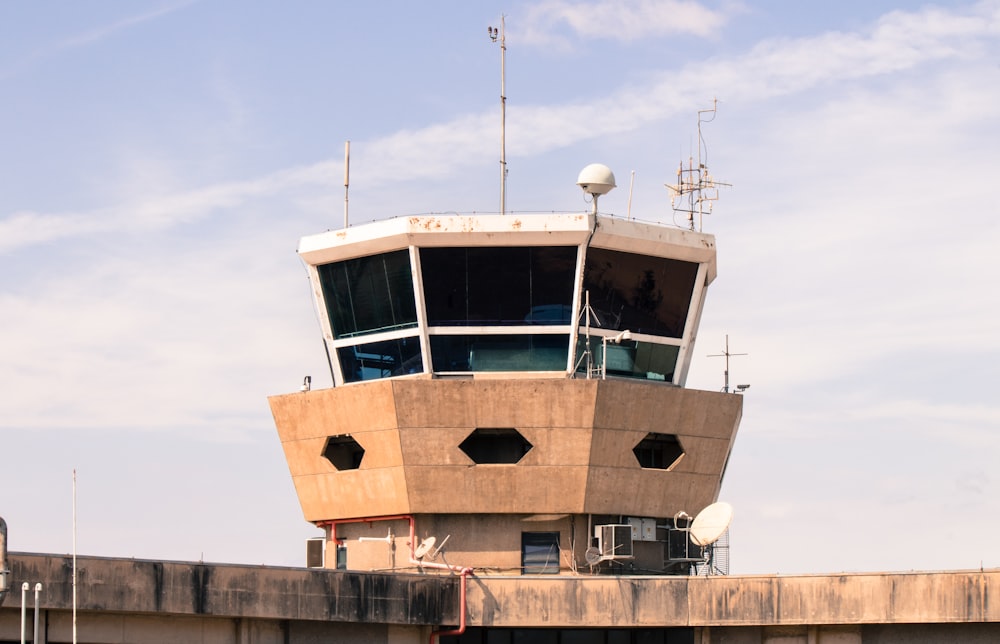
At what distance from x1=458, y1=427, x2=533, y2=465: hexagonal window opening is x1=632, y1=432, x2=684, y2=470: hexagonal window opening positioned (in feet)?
9.19

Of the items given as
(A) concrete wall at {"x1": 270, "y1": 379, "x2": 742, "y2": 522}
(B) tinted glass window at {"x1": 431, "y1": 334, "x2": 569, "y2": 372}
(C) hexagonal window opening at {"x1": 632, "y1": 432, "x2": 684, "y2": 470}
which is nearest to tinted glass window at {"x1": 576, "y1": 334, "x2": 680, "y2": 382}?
(B) tinted glass window at {"x1": 431, "y1": 334, "x2": 569, "y2": 372}

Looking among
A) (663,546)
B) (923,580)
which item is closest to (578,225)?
(663,546)

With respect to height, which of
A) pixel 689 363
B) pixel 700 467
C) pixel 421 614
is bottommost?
pixel 421 614

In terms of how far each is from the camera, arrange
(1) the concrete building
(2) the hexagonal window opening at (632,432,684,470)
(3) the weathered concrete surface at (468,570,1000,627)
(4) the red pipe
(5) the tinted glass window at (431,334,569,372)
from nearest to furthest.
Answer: (3) the weathered concrete surface at (468,570,1000,627)
(1) the concrete building
(4) the red pipe
(5) the tinted glass window at (431,334,569,372)
(2) the hexagonal window opening at (632,432,684,470)

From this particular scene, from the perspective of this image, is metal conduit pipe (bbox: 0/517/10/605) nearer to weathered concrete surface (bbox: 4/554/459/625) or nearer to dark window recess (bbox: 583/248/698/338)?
weathered concrete surface (bbox: 4/554/459/625)

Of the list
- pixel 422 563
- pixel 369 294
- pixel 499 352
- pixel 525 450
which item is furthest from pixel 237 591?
pixel 369 294

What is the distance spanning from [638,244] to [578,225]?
1700mm

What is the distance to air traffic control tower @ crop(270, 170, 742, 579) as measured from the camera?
3750 cm

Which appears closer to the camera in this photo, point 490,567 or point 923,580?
point 923,580

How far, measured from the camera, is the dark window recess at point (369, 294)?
127 feet

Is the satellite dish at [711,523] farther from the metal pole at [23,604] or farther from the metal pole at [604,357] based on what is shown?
the metal pole at [23,604]

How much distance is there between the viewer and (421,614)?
1389 inches

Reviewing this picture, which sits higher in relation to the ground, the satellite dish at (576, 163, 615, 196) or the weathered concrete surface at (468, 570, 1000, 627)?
the satellite dish at (576, 163, 615, 196)

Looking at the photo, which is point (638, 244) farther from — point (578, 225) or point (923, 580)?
point (923, 580)
